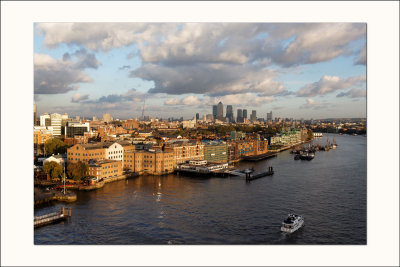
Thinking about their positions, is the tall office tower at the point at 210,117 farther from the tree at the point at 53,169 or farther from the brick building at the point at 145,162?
the tree at the point at 53,169

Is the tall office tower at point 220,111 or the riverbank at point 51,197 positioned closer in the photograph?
the riverbank at point 51,197

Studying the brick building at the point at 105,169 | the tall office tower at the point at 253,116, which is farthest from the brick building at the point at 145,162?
the tall office tower at the point at 253,116

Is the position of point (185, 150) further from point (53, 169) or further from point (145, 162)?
point (53, 169)

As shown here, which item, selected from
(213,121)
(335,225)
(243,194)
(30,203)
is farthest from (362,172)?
(213,121)

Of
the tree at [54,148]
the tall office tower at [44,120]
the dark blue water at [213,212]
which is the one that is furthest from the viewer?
the tall office tower at [44,120]

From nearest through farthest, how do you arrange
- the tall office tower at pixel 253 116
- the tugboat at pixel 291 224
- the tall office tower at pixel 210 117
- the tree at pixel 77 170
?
the tugboat at pixel 291 224, the tree at pixel 77 170, the tall office tower at pixel 253 116, the tall office tower at pixel 210 117

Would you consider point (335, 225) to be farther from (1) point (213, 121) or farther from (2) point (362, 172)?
(1) point (213, 121)
